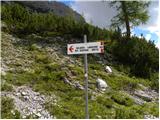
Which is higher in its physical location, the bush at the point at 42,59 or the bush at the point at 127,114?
the bush at the point at 42,59

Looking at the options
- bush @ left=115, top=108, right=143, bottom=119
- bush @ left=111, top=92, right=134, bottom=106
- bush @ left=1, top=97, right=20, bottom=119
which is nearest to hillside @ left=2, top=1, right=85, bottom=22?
bush @ left=111, top=92, right=134, bottom=106

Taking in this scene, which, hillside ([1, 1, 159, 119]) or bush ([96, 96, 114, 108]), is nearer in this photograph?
hillside ([1, 1, 159, 119])

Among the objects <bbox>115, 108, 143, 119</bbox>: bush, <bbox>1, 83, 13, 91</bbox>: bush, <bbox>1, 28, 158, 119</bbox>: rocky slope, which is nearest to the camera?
<bbox>1, 28, 158, 119</bbox>: rocky slope

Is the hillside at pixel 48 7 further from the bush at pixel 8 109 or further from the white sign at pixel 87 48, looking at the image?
the white sign at pixel 87 48

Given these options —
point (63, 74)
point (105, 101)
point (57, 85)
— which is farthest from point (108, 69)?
point (105, 101)

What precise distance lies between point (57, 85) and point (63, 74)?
1.06 metres

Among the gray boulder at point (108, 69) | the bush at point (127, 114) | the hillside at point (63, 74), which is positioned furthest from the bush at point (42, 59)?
the bush at point (127, 114)

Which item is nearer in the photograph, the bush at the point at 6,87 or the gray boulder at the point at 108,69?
the bush at the point at 6,87

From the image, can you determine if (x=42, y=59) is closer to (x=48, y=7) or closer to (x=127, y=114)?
(x=127, y=114)

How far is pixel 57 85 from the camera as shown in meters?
15.8

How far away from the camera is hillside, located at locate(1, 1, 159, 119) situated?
13.8 meters

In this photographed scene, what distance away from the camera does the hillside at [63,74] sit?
543 inches

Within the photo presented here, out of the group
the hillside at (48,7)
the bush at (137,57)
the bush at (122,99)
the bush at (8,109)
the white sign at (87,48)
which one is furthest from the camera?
the hillside at (48,7)

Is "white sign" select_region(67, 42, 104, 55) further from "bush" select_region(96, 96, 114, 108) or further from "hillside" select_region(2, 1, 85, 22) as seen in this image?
"hillside" select_region(2, 1, 85, 22)
